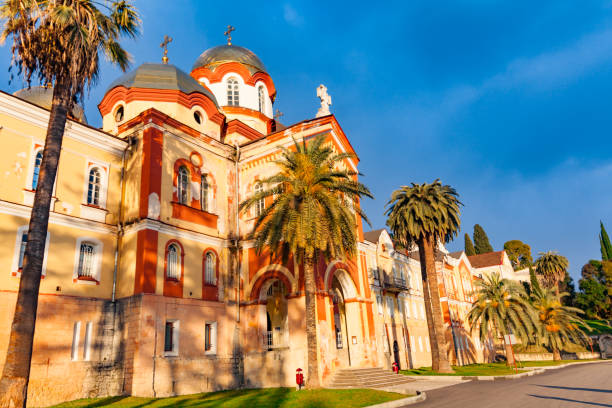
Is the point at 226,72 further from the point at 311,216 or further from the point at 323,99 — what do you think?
the point at 311,216

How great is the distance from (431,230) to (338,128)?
1081cm

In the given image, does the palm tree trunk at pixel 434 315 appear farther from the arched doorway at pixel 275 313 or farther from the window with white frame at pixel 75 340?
the window with white frame at pixel 75 340

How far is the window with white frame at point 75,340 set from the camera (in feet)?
59.4

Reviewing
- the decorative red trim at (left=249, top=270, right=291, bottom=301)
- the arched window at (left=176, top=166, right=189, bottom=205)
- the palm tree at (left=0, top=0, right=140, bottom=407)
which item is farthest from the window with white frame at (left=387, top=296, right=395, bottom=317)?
the palm tree at (left=0, top=0, right=140, bottom=407)

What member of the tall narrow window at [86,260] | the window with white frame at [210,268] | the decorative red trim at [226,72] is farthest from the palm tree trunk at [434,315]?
the tall narrow window at [86,260]

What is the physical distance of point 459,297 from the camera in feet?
185

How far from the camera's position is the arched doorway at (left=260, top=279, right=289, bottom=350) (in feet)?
79.7

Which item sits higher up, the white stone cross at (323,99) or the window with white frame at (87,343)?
the white stone cross at (323,99)

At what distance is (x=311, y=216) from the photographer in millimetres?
19234

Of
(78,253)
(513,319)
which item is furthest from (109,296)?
(513,319)

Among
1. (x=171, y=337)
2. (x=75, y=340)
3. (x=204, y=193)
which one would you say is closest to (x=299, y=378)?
(x=171, y=337)

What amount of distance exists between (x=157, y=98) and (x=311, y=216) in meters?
12.9

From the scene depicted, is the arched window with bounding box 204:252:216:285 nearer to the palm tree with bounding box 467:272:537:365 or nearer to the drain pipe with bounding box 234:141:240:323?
the drain pipe with bounding box 234:141:240:323

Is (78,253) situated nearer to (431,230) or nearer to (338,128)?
(338,128)
